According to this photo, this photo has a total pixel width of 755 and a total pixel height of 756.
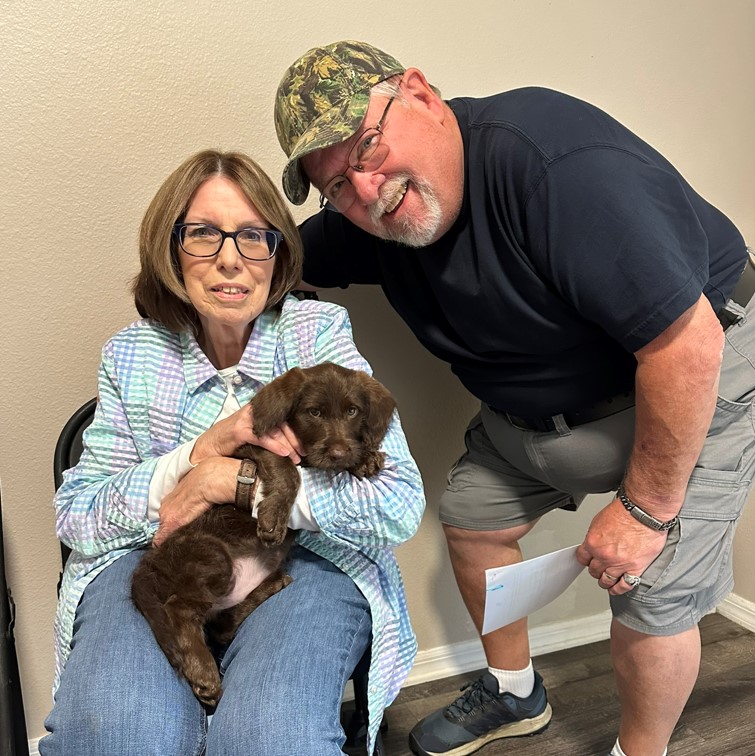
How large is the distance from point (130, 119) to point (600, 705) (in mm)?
2198

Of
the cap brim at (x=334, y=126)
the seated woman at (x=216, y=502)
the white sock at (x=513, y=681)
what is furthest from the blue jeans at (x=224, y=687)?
the cap brim at (x=334, y=126)

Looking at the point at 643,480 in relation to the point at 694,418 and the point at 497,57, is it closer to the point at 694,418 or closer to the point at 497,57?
the point at 694,418

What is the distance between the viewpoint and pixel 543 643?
2391 millimetres

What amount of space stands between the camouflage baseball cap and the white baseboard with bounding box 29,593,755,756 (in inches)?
64.4

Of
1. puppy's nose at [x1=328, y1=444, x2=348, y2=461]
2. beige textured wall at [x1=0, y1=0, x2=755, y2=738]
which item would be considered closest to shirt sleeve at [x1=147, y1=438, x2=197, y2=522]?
puppy's nose at [x1=328, y1=444, x2=348, y2=461]

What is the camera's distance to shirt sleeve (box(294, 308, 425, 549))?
1.30 m

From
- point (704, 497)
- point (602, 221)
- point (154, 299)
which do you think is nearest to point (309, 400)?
point (154, 299)

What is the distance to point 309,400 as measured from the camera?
1.32 meters

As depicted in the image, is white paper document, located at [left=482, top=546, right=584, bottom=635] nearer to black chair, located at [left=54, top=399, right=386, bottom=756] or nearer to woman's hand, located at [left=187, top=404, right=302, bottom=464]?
black chair, located at [left=54, top=399, right=386, bottom=756]

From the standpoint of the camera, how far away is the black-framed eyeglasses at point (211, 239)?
1405 millimetres

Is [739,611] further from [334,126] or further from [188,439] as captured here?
[334,126]

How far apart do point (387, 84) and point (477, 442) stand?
3.32 feet

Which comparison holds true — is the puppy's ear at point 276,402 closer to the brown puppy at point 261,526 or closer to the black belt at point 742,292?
the brown puppy at point 261,526

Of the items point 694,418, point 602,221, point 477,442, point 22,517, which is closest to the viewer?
point 602,221
